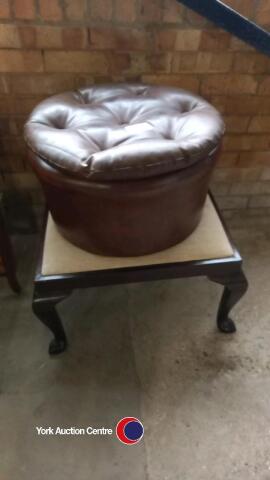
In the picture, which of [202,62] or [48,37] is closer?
[48,37]

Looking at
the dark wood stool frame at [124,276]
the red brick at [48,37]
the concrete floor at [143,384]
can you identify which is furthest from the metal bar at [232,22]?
the concrete floor at [143,384]

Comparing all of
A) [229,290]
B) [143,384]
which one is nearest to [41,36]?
[229,290]

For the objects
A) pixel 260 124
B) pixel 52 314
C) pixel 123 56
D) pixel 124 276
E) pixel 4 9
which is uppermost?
pixel 4 9

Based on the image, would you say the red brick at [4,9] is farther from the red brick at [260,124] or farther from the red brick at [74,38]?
the red brick at [260,124]

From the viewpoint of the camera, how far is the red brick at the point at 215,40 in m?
1.32

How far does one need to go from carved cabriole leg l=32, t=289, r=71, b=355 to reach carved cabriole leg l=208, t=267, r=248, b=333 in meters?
0.49

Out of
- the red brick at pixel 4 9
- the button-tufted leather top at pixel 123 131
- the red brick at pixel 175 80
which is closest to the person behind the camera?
the button-tufted leather top at pixel 123 131

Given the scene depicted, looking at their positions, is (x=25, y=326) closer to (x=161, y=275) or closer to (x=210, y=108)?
(x=161, y=275)

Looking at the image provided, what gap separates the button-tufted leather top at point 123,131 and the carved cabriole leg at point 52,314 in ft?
1.33

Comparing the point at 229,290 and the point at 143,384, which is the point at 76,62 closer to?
the point at 229,290

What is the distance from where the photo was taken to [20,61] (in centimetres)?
134

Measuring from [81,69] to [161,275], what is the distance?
83 centimetres

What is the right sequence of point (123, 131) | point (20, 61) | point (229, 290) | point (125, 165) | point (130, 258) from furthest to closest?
1. point (20, 61)
2. point (229, 290)
3. point (130, 258)
4. point (123, 131)
5. point (125, 165)

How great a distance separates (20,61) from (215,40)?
2.32ft
